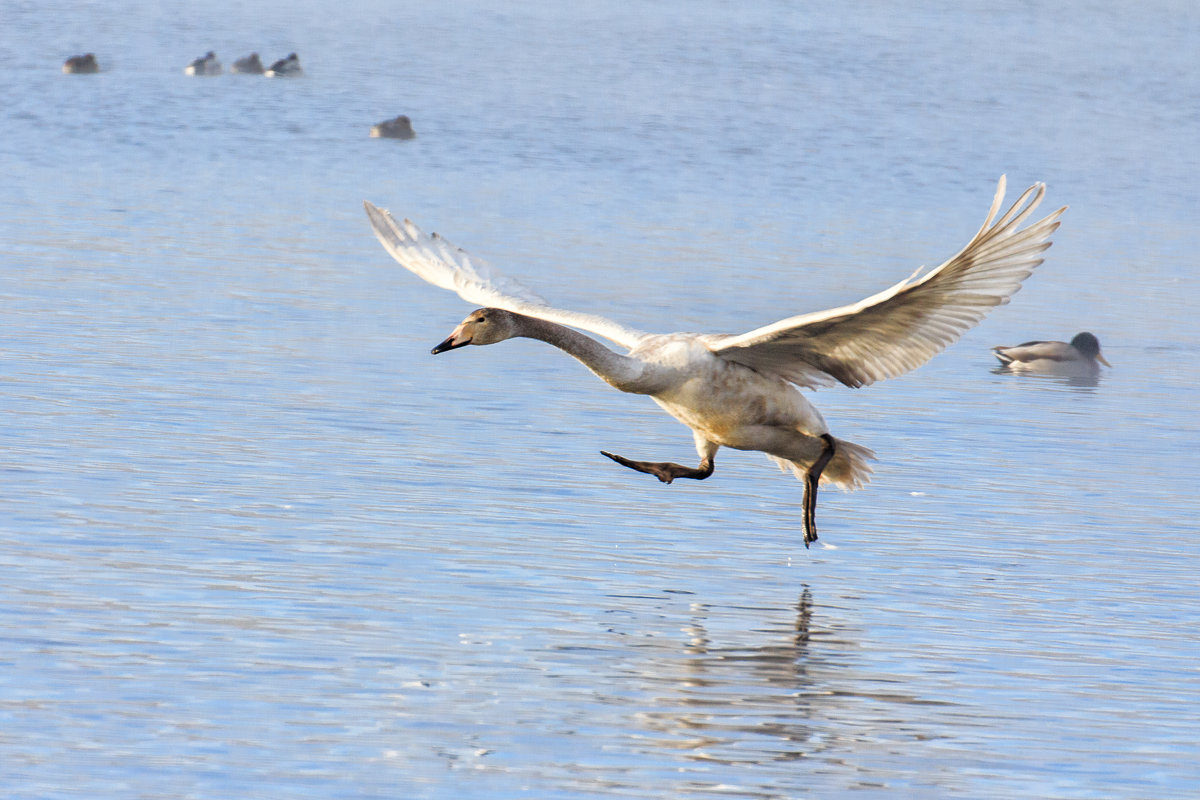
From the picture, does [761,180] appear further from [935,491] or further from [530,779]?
[530,779]

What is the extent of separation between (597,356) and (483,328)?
68cm

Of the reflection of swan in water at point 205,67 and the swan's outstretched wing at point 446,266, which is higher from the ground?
the swan's outstretched wing at point 446,266

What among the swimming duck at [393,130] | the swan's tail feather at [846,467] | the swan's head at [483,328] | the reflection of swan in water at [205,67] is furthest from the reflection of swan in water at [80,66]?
the swan's head at [483,328]

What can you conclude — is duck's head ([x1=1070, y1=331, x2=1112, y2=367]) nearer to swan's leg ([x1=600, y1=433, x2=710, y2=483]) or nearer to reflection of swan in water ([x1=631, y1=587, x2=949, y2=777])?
swan's leg ([x1=600, y1=433, x2=710, y2=483])

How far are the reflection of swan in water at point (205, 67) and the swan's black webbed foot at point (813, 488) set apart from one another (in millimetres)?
36009

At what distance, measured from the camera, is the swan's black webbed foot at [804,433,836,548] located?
35.2 ft

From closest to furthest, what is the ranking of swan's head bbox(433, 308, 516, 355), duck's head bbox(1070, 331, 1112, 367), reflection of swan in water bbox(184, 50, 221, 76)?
swan's head bbox(433, 308, 516, 355) < duck's head bbox(1070, 331, 1112, 367) < reflection of swan in water bbox(184, 50, 221, 76)

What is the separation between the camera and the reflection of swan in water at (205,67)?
45.0 meters

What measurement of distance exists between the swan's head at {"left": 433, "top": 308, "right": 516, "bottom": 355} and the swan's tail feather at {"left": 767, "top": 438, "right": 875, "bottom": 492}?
5.80 ft

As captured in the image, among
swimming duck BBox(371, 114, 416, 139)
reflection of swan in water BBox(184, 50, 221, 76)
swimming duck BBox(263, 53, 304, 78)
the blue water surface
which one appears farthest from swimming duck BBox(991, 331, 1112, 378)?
reflection of swan in water BBox(184, 50, 221, 76)

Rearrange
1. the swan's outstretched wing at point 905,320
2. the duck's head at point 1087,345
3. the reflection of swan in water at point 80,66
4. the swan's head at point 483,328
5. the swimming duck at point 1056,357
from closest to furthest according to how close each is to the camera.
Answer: the swan's outstretched wing at point 905,320, the swan's head at point 483,328, the swimming duck at point 1056,357, the duck's head at point 1087,345, the reflection of swan in water at point 80,66

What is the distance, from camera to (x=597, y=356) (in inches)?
406

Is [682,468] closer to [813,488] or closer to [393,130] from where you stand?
[813,488]

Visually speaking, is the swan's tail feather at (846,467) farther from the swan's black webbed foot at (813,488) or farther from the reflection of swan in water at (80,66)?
the reflection of swan in water at (80,66)
